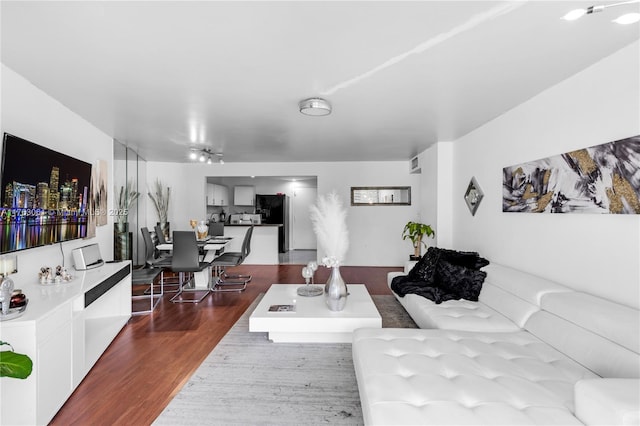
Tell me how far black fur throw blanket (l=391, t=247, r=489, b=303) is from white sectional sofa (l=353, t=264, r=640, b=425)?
45 centimetres

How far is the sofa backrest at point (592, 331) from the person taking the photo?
5.39 feet

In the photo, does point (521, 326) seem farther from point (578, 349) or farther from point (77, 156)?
point (77, 156)

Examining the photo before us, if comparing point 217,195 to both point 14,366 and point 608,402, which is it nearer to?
point 14,366

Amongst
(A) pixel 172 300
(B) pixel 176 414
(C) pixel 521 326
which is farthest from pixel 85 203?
(C) pixel 521 326

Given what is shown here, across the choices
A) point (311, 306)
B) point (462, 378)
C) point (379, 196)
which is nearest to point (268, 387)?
point (311, 306)

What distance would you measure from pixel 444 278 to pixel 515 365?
1615 millimetres

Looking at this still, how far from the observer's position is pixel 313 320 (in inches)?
107

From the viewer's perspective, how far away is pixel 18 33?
1.81 metres

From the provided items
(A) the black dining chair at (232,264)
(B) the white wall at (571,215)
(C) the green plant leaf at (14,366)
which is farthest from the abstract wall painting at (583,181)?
(A) the black dining chair at (232,264)

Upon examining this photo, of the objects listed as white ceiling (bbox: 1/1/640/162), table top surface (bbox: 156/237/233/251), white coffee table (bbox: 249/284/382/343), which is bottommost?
white coffee table (bbox: 249/284/382/343)

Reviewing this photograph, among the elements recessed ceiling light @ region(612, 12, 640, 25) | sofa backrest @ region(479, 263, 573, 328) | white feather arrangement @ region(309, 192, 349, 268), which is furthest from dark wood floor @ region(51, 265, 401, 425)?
recessed ceiling light @ region(612, 12, 640, 25)

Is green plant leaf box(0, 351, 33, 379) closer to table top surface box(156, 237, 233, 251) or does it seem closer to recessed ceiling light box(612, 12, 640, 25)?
table top surface box(156, 237, 233, 251)

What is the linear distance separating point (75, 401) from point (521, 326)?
327 cm

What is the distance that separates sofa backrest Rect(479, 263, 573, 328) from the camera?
2.43 metres
